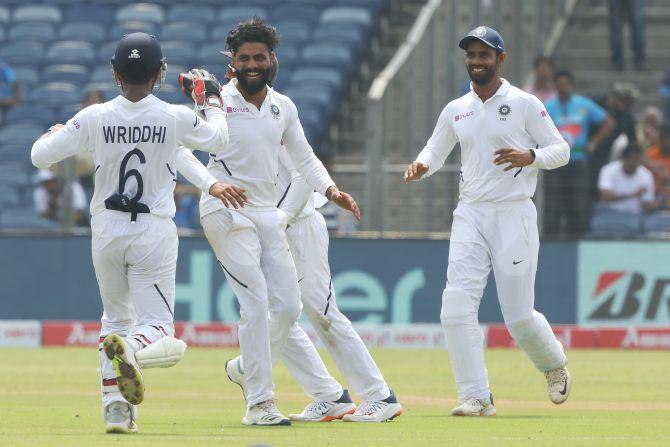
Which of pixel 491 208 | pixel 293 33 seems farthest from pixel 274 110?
pixel 293 33

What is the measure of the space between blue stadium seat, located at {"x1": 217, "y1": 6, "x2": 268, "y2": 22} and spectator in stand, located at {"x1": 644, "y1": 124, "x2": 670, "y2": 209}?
6.09m

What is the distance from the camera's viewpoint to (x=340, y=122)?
19.4m

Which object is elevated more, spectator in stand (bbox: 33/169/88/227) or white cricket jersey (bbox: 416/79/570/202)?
white cricket jersey (bbox: 416/79/570/202)

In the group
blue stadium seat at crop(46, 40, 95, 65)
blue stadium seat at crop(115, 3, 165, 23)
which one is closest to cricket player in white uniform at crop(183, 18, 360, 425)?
blue stadium seat at crop(46, 40, 95, 65)

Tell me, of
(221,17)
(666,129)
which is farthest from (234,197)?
(221,17)

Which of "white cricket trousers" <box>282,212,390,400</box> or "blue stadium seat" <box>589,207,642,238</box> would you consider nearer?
"white cricket trousers" <box>282,212,390,400</box>

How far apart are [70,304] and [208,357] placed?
240 cm

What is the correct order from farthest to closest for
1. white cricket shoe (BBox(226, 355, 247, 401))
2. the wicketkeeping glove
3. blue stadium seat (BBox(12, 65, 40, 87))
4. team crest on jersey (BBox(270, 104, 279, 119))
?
blue stadium seat (BBox(12, 65, 40, 87))
white cricket shoe (BBox(226, 355, 247, 401))
team crest on jersey (BBox(270, 104, 279, 119))
the wicketkeeping glove

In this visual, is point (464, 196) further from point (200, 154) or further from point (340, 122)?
point (340, 122)

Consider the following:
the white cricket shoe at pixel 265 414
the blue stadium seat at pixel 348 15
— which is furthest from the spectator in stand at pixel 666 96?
the white cricket shoe at pixel 265 414

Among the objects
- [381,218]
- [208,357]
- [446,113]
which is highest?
[446,113]

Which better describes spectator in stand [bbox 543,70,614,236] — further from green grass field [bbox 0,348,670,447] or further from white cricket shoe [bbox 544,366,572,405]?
white cricket shoe [bbox 544,366,572,405]

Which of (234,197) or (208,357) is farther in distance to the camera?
(208,357)

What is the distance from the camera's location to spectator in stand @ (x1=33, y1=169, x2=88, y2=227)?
16250 millimetres
